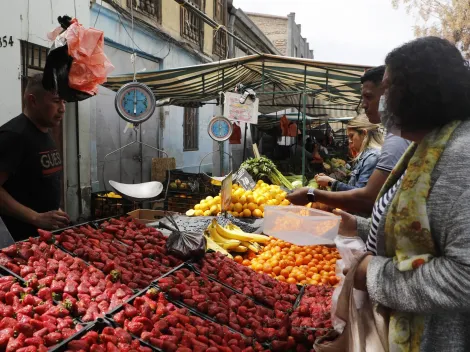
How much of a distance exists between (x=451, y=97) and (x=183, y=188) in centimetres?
583

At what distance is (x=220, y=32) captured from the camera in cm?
1516

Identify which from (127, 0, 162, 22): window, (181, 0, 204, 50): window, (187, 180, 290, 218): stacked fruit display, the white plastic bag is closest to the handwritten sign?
(187, 180, 290, 218): stacked fruit display

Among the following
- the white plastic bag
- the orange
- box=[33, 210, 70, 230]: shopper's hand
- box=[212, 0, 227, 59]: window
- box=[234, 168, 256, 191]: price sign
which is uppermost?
box=[212, 0, 227, 59]: window

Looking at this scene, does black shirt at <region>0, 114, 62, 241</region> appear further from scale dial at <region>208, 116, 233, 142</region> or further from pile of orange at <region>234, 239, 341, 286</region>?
scale dial at <region>208, 116, 233, 142</region>

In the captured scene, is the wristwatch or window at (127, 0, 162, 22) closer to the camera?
the wristwatch

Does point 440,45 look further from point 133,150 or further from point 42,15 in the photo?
point 133,150

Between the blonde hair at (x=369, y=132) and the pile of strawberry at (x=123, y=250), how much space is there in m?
2.05

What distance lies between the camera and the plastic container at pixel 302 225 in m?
2.71

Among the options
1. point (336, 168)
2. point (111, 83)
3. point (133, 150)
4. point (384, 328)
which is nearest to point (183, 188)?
point (111, 83)

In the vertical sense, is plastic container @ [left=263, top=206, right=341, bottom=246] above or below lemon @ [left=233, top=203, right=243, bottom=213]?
above

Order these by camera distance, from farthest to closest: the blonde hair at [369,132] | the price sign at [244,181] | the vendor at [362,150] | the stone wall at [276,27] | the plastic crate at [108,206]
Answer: the stone wall at [276,27]
the plastic crate at [108,206]
the price sign at [244,181]
the blonde hair at [369,132]
the vendor at [362,150]

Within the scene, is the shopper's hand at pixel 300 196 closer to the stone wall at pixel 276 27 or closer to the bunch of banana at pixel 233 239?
the bunch of banana at pixel 233 239

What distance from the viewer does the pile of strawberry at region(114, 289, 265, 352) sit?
1995 mm

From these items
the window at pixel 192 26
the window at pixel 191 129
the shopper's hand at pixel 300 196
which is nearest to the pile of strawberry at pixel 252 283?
the shopper's hand at pixel 300 196
